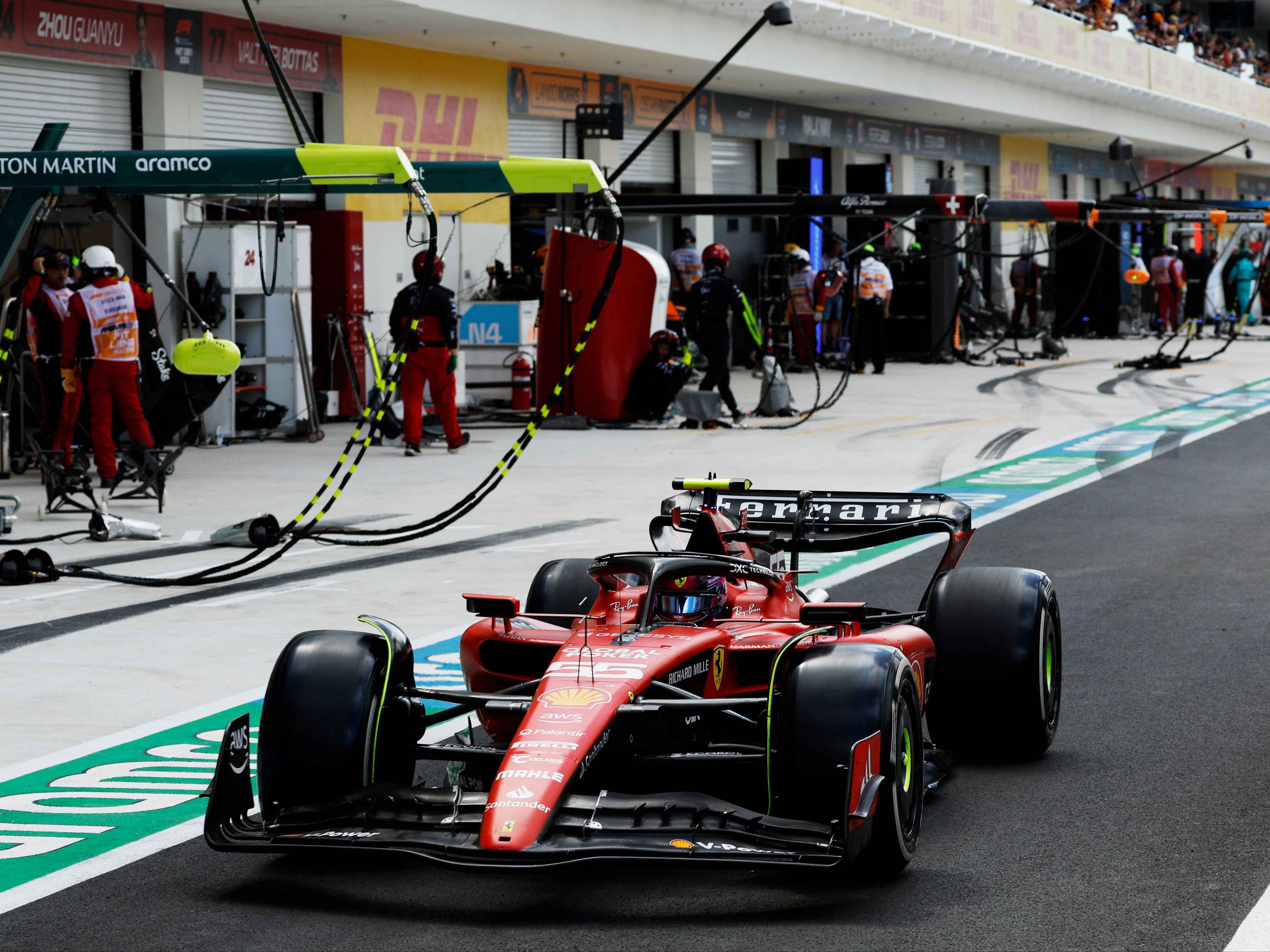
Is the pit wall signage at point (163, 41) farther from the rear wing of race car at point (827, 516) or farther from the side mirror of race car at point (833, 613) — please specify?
the side mirror of race car at point (833, 613)

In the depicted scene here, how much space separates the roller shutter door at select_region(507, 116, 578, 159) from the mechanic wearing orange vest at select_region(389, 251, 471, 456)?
7.31 meters

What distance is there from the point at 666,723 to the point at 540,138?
68.1ft

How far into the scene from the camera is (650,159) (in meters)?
27.6

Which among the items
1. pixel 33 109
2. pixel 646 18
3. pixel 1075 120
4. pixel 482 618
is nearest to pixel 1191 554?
pixel 482 618

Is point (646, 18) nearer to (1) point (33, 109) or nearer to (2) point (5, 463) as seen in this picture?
(1) point (33, 109)

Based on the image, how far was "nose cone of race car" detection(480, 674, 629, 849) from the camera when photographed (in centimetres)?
436

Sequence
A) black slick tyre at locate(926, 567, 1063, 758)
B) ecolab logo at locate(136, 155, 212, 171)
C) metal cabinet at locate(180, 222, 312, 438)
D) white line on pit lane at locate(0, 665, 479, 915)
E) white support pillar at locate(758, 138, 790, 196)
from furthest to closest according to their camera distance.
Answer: white support pillar at locate(758, 138, 790, 196), metal cabinet at locate(180, 222, 312, 438), ecolab logo at locate(136, 155, 212, 171), black slick tyre at locate(926, 567, 1063, 758), white line on pit lane at locate(0, 665, 479, 915)

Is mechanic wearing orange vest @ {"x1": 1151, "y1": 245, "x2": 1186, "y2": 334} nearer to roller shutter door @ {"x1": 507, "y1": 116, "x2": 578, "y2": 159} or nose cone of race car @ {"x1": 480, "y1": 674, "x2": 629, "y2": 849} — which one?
roller shutter door @ {"x1": 507, "y1": 116, "x2": 578, "y2": 159}

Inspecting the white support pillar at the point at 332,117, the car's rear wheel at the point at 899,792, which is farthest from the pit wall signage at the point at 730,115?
the car's rear wheel at the point at 899,792

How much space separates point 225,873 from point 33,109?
44.2 ft

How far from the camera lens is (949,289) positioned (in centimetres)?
3167

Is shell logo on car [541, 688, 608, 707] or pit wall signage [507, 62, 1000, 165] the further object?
pit wall signage [507, 62, 1000, 165]

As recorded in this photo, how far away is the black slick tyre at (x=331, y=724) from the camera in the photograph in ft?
16.1

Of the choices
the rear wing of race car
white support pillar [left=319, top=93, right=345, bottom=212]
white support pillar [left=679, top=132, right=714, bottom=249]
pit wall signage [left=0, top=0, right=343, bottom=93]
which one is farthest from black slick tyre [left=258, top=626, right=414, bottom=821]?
white support pillar [left=679, top=132, right=714, bottom=249]
